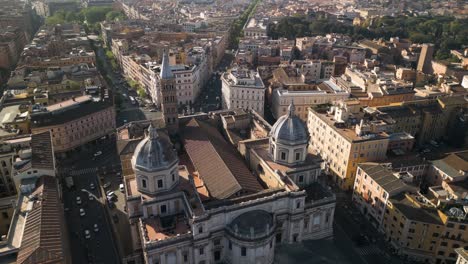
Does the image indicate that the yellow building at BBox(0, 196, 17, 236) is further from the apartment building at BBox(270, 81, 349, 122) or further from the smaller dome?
the apartment building at BBox(270, 81, 349, 122)

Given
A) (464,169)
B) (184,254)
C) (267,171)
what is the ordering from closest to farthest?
(184,254), (267,171), (464,169)

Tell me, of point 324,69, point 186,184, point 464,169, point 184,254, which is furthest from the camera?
point 324,69

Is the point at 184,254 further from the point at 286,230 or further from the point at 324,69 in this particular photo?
the point at 324,69

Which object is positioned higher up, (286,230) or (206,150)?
(206,150)

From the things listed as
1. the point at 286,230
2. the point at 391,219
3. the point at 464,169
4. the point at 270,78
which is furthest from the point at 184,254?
the point at 270,78

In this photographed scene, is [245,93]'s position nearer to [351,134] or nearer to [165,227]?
[351,134]

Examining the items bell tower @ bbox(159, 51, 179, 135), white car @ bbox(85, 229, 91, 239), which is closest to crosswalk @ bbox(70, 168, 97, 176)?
white car @ bbox(85, 229, 91, 239)
